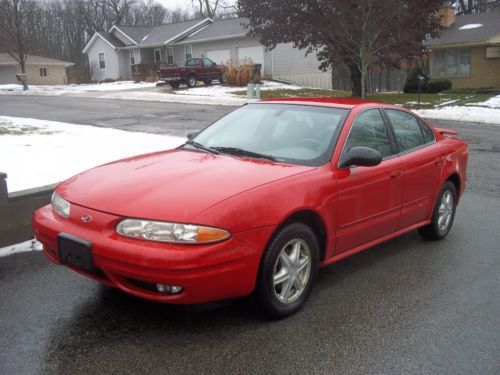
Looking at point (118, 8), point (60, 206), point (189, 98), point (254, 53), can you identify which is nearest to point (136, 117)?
point (189, 98)

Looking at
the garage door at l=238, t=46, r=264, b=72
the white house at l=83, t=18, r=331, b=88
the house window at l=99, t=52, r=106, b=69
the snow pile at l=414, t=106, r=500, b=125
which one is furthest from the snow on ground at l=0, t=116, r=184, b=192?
the house window at l=99, t=52, r=106, b=69

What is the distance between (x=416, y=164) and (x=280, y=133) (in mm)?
1368

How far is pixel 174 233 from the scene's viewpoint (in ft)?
10.4

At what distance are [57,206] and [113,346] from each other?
3.77ft

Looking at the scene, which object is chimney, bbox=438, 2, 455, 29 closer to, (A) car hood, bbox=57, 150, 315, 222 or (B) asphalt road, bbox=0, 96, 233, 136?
(B) asphalt road, bbox=0, 96, 233, 136

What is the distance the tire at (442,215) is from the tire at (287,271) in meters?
2.04

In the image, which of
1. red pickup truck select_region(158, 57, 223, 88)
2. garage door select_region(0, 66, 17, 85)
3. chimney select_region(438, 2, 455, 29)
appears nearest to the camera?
red pickup truck select_region(158, 57, 223, 88)

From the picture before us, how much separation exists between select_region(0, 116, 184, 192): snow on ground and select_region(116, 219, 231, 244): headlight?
3.10 meters

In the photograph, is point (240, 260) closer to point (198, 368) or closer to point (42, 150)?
point (198, 368)

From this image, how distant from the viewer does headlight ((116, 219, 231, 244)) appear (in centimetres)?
317

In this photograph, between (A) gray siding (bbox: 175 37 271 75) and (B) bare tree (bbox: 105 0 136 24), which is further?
(B) bare tree (bbox: 105 0 136 24)

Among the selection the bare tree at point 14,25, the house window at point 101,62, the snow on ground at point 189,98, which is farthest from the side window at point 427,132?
the house window at point 101,62

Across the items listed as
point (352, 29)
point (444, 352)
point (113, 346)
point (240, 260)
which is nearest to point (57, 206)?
point (113, 346)

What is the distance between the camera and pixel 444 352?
130 inches
